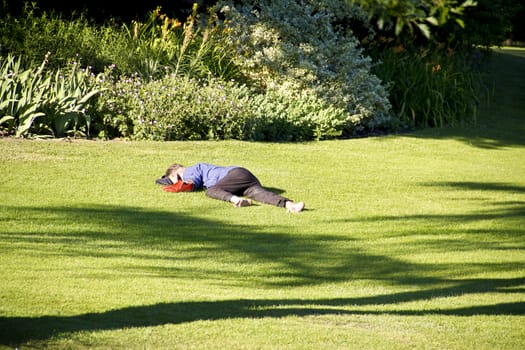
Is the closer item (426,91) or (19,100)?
(19,100)

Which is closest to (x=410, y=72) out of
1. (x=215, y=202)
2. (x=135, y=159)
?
(x=135, y=159)

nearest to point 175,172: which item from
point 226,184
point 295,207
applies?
point 226,184

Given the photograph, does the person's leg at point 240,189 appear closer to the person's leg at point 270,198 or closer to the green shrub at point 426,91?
the person's leg at point 270,198

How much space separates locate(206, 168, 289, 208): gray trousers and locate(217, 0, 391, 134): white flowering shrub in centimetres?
544

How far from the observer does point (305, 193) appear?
10789 millimetres

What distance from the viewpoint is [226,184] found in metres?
10.2

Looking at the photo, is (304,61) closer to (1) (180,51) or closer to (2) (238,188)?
(1) (180,51)

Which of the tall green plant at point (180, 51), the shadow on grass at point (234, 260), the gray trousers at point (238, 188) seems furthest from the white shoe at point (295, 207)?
the tall green plant at point (180, 51)

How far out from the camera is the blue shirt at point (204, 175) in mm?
10453

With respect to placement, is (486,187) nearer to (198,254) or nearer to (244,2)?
(198,254)

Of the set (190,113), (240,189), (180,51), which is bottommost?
(240,189)

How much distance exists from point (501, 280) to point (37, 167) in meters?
6.44

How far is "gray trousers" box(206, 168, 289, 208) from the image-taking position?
10.1 metres

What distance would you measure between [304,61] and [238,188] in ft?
22.0
